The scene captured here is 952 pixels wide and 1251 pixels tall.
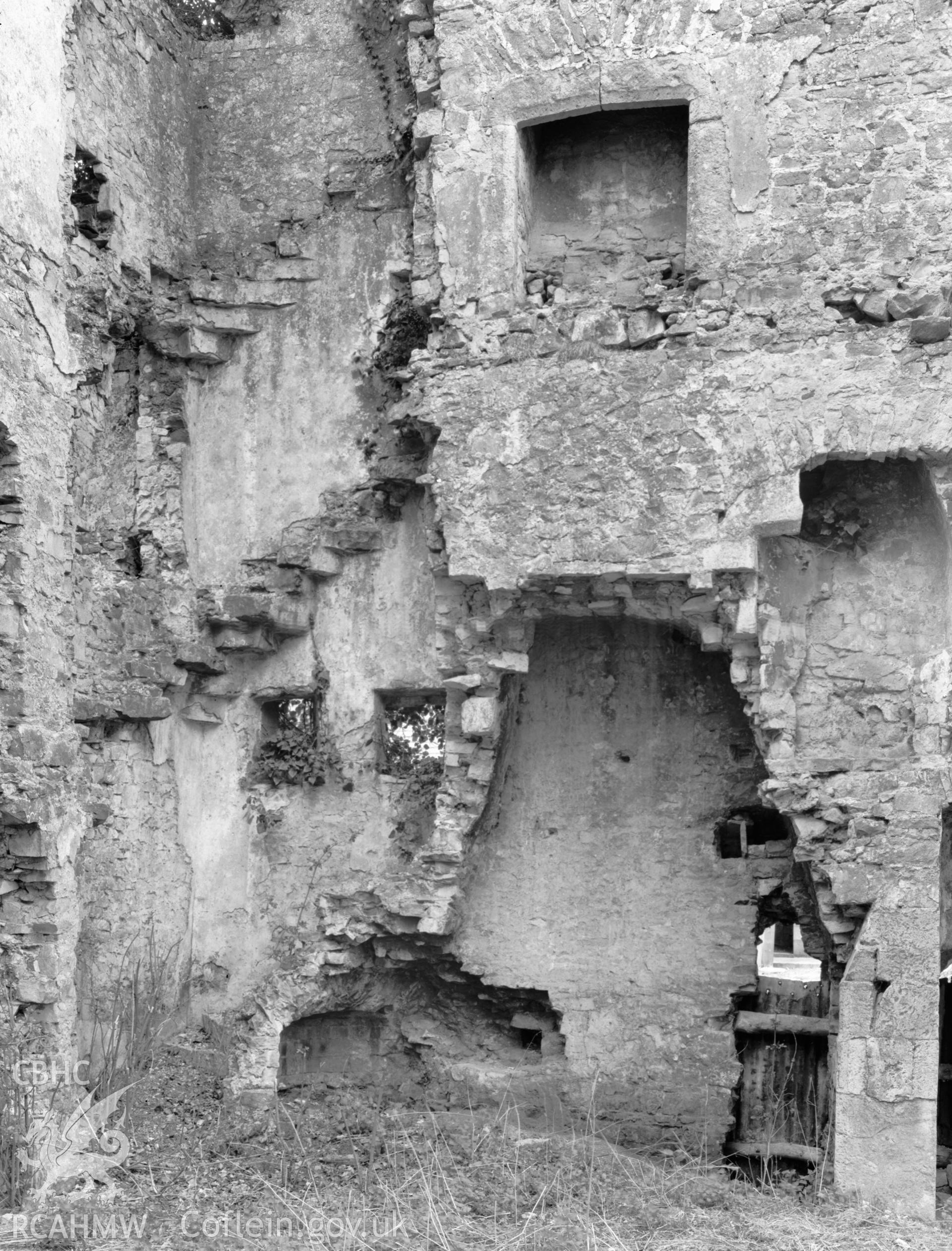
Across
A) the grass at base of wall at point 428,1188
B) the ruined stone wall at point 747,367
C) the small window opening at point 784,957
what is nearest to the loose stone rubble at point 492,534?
the ruined stone wall at point 747,367

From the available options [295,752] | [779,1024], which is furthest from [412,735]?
[779,1024]

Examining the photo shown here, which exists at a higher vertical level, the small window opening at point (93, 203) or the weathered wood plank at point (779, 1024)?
the small window opening at point (93, 203)

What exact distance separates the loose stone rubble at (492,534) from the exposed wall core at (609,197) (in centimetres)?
3

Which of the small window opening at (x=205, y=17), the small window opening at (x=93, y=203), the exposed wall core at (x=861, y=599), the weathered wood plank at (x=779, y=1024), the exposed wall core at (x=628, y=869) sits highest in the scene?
the small window opening at (x=205, y=17)

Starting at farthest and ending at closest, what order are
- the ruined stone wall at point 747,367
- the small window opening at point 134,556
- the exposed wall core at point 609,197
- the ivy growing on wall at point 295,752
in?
the small window opening at point 134,556 → the ivy growing on wall at point 295,752 → the exposed wall core at point 609,197 → the ruined stone wall at point 747,367

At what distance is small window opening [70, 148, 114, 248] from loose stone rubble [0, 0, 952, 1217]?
0.02 meters

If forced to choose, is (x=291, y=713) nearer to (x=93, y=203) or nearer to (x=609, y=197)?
(x=93, y=203)

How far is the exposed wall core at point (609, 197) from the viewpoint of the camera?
8930 millimetres

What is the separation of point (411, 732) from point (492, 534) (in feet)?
6.07

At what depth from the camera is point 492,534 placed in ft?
28.0

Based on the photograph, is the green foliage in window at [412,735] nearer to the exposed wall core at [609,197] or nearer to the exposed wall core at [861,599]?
the exposed wall core at [861,599]

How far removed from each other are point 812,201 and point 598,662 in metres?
3.00

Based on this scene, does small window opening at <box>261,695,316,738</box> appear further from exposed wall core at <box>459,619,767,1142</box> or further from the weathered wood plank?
the weathered wood plank

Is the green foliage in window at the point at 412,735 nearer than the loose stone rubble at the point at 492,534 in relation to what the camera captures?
No
